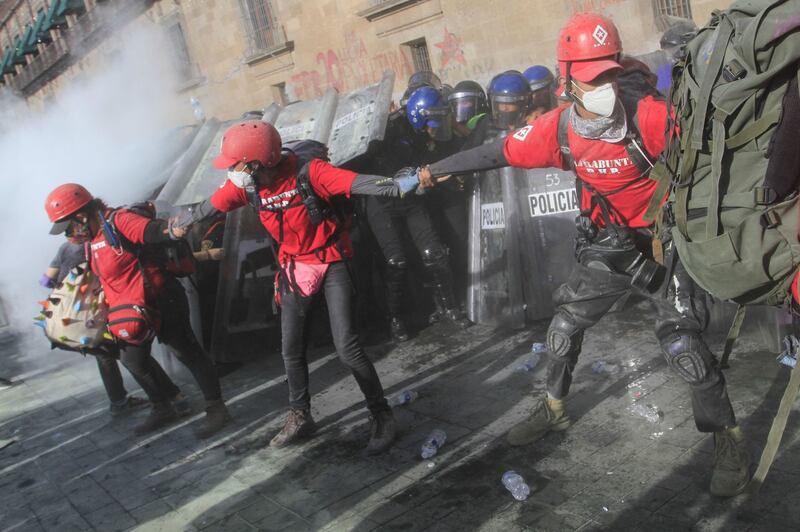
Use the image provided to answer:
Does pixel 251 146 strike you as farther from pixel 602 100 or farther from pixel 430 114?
pixel 430 114

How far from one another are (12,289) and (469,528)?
351 inches

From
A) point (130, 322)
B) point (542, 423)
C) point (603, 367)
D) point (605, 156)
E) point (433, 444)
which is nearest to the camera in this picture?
point (605, 156)

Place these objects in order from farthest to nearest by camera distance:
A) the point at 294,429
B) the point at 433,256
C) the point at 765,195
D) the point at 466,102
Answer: the point at 466,102 < the point at 433,256 < the point at 294,429 < the point at 765,195

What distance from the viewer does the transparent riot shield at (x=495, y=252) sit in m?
5.84

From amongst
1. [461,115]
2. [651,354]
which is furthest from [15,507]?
[461,115]

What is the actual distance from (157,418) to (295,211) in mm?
2168

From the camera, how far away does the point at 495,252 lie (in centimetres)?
601

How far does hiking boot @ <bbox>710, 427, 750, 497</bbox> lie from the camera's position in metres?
3.02

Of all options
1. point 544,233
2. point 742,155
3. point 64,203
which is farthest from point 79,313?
point 742,155

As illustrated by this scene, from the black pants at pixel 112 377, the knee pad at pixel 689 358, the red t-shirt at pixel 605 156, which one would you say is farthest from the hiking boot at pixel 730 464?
the black pants at pixel 112 377

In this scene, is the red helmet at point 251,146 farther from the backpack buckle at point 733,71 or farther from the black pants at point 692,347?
the backpack buckle at point 733,71

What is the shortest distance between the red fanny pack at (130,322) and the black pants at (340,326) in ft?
3.80

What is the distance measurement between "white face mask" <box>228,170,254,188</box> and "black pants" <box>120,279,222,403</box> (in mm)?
1383

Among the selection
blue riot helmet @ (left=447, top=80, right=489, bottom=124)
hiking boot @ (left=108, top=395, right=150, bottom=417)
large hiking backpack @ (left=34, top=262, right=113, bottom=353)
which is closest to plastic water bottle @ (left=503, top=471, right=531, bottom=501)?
large hiking backpack @ (left=34, top=262, right=113, bottom=353)
